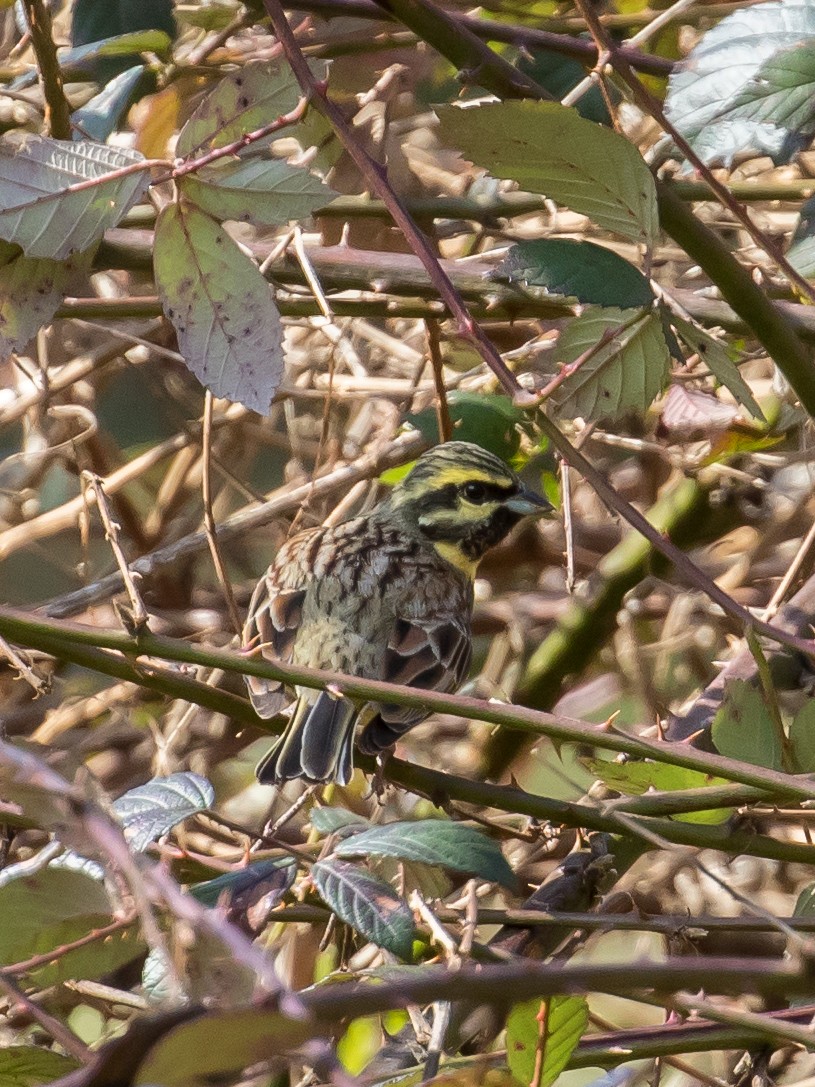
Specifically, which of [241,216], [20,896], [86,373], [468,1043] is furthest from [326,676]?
[86,373]

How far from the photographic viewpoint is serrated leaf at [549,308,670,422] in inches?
74.1

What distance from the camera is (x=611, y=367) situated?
1.89 metres

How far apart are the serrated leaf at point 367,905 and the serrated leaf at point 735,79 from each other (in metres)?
1.00

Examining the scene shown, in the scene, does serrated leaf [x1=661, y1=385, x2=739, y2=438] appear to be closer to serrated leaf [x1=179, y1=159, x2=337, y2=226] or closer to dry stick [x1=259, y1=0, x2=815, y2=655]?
dry stick [x1=259, y1=0, x2=815, y2=655]

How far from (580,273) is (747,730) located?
0.65 metres

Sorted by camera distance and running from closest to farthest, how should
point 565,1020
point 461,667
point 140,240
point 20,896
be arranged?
point 20,896 < point 565,1020 < point 140,240 < point 461,667

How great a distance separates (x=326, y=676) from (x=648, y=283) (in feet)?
2.17

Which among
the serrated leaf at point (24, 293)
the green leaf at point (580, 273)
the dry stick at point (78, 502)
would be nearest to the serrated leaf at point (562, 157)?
the green leaf at point (580, 273)

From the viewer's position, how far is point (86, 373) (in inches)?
133

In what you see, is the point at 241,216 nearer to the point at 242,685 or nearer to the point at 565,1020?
the point at 565,1020

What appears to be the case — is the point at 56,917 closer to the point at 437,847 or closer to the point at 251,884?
the point at 251,884

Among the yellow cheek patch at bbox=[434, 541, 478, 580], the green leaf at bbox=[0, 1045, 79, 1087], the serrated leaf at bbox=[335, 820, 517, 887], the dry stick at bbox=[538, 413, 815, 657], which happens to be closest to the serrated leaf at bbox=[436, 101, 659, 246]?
the dry stick at bbox=[538, 413, 815, 657]

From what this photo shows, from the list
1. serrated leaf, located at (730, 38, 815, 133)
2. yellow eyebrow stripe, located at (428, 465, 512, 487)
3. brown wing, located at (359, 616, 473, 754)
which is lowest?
brown wing, located at (359, 616, 473, 754)

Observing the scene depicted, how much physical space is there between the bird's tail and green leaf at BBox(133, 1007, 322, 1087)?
171 centimetres
